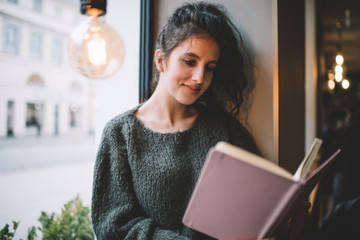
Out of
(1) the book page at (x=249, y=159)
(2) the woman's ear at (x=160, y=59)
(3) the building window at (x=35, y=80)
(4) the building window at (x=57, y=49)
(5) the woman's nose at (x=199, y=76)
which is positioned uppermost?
(4) the building window at (x=57, y=49)

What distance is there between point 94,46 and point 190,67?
402 millimetres

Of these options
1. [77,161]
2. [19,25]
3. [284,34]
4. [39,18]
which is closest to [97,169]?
[19,25]

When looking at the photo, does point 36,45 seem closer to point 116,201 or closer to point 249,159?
point 116,201

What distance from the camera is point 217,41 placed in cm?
93

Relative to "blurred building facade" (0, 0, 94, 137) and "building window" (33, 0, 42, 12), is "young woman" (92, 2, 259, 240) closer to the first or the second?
"blurred building facade" (0, 0, 94, 137)

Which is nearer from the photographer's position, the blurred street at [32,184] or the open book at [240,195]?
the open book at [240,195]

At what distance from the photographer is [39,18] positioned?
4.38ft

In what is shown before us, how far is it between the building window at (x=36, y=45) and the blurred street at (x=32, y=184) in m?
0.43

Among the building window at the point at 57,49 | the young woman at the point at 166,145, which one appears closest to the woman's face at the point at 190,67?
the young woman at the point at 166,145

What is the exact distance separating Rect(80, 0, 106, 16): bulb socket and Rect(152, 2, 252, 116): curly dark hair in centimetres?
25

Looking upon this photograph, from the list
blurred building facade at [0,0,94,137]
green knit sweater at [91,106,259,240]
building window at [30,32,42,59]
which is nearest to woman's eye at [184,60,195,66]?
green knit sweater at [91,106,259,240]

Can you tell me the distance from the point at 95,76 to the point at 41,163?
0.99 m

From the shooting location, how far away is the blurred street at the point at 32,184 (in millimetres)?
1122

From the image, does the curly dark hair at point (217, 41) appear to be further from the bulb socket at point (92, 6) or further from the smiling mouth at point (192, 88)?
the bulb socket at point (92, 6)
